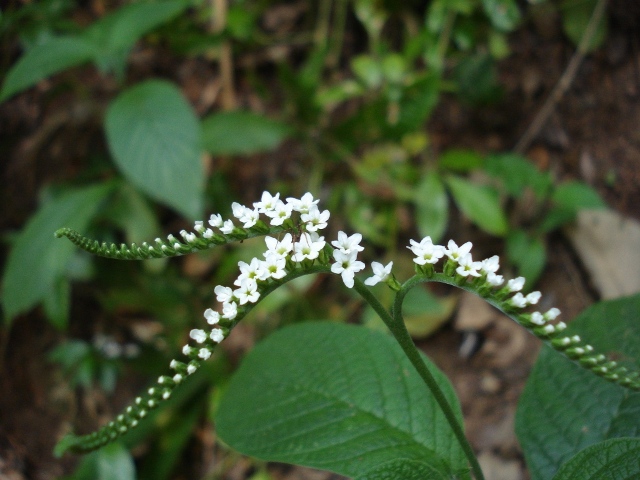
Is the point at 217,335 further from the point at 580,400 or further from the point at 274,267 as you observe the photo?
the point at 580,400

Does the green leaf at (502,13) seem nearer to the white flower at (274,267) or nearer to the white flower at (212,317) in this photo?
the white flower at (274,267)

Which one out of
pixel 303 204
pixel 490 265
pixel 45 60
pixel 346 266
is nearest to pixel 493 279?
pixel 490 265

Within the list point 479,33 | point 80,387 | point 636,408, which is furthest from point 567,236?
point 80,387

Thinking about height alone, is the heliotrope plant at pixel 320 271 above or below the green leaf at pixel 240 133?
below

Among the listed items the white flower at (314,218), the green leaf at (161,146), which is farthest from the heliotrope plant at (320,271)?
the green leaf at (161,146)

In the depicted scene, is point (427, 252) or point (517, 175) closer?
point (427, 252)

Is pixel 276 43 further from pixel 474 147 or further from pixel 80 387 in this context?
pixel 80 387

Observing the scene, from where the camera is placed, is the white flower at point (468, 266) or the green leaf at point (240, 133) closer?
the white flower at point (468, 266)
